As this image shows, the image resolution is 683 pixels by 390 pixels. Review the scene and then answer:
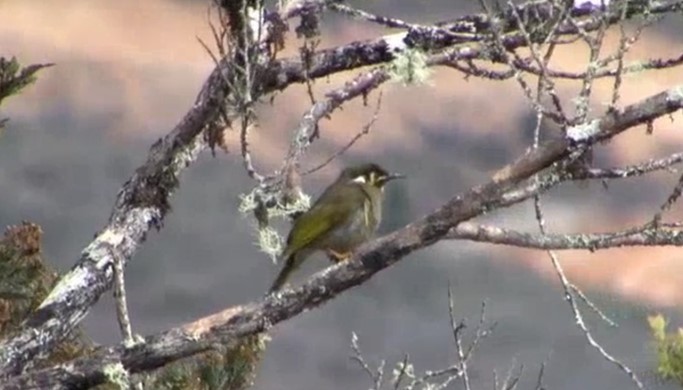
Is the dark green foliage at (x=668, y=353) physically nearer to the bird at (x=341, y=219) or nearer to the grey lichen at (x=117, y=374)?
the bird at (x=341, y=219)

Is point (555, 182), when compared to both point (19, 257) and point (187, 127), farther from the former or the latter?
point (19, 257)

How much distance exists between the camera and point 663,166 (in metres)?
2.34

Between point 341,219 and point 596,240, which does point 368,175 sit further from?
point 596,240

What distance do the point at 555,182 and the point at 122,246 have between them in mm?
953

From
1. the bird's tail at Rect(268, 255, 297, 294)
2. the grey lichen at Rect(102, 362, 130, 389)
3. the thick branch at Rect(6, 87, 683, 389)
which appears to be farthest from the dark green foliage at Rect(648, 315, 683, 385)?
the grey lichen at Rect(102, 362, 130, 389)

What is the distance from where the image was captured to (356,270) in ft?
8.46

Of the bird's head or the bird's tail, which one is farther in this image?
the bird's head

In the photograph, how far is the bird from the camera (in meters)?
3.59

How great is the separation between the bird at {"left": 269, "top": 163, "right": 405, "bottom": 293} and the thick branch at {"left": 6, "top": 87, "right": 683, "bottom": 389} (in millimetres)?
676

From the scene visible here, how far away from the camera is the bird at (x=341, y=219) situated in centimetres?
359

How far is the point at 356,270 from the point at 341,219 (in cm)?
122

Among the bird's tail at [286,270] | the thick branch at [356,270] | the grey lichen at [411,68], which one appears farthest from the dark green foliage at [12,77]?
the bird's tail at [286,270]

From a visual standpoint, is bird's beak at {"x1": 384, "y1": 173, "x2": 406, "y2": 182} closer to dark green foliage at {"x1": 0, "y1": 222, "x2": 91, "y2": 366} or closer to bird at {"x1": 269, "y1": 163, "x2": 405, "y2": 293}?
bird at {"x1": 269, "y1": 163, "x2": 405, "y2": 293}

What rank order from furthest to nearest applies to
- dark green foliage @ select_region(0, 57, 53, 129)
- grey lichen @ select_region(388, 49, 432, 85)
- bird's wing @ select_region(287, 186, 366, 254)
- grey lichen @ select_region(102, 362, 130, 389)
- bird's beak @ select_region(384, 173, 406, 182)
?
bird's beak @ select_region(384, 173, 406, 182)
bird's wing @ select_region(287, 186, 366, 254)
grey lichen @ select_region(388, 49, 432, 85)
dark green foliage @ select_region(0, 57, 53, 129)
grey lichen @ select_region(102, 362, 130, 389)
